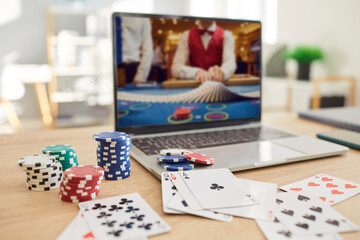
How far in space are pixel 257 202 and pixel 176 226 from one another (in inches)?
6.2

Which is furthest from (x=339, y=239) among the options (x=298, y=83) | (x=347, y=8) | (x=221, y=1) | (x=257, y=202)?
(x=221, y=1)

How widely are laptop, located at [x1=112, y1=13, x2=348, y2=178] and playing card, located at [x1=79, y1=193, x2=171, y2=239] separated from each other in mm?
276

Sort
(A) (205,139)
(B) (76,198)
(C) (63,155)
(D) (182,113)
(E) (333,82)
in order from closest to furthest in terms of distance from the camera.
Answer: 1. (B) (76,198)
2. (C) (63,155)
3. (A) (205,139)
4. (D) (182,113)
5. (E) (333,82)

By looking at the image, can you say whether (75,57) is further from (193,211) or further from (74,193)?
(193,211)

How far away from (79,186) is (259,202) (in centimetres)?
32

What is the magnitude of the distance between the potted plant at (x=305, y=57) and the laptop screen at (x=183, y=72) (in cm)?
258

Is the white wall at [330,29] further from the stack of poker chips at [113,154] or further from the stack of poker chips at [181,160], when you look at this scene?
the stack of poker chips at [113,154]

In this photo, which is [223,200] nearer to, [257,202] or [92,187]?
[257,202]

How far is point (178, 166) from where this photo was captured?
72 centimetres

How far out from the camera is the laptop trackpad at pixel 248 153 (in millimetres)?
771

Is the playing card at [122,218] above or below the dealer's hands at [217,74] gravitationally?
below

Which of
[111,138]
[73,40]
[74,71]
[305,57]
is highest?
[73,40]

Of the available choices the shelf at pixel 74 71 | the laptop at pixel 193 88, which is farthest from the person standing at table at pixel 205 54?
Answer: the shelf at pixel 74 71

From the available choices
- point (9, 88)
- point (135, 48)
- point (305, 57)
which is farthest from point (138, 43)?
point (9, 88)
